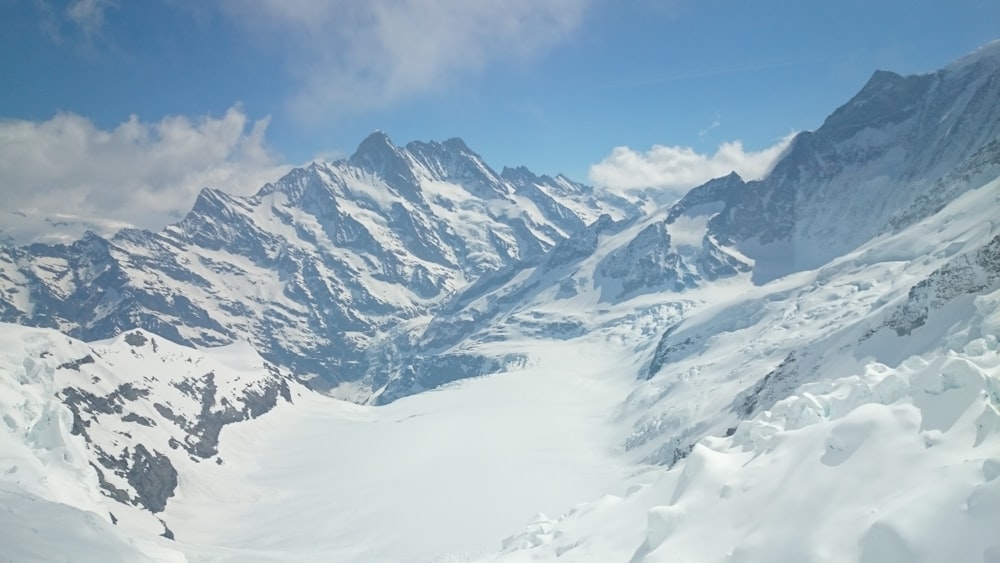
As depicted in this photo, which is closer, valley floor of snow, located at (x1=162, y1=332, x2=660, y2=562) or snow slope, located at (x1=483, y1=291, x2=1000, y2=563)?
snow slope, located at (x1=483, y1=291, x2=1000, y2=563)

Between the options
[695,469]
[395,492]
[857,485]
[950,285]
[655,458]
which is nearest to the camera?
[857,485]

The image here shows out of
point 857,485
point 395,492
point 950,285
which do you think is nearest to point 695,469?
point 857,485

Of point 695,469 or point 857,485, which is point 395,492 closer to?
point 695,469

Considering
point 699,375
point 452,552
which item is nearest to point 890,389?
point 452,552

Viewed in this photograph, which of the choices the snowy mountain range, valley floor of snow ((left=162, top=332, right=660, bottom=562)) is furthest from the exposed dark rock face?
valley floor of snow ((left=162, top=332, right=660, bottom=562))

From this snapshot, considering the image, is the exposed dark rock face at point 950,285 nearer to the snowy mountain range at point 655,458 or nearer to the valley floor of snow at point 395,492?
the snowy mountain range at point 655,458

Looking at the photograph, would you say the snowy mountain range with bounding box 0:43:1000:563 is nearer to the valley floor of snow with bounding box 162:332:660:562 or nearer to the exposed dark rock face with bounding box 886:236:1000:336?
the exposed dark rock face with bounding box 886:236:1000:336

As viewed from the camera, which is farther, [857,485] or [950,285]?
[950,285]

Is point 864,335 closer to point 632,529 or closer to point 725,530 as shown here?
point 632,529

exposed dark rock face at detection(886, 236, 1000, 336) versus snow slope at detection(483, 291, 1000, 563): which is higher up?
exposed dark rock face at detection(886, 236, 1000, 336)

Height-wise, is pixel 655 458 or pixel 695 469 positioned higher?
pixel 695 469

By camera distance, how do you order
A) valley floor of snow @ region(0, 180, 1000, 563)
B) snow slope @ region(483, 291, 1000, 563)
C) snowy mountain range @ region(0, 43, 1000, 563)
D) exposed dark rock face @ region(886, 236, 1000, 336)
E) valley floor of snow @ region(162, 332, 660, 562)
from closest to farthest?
snow slope @ region(483, 291, 1000, 563) → valley floor of snow @ region(0, 180, 1000, 563) → snowy mountain range @ region(0, 43, 1000, 563) → exposed dark rock face @ region(886, 236, 1000, 336) → valley floor of snow @ region(162, 332, 660, 562)
